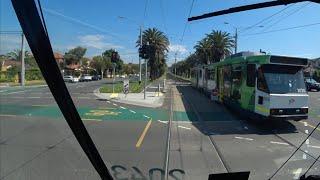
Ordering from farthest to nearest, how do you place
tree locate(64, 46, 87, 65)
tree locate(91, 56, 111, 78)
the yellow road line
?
tree locate(91, 56, 111, 78) → tree locate(64, 46, 87, 65) → the yellow road line

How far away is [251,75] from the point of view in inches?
687

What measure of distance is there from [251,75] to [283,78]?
4.38 feet

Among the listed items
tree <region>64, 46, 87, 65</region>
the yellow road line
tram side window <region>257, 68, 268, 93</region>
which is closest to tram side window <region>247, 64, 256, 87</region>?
tram side window <region>257, 68, 268, 93</region>

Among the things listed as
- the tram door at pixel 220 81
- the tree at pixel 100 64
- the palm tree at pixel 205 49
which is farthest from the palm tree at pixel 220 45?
the tree at pixel 100 64

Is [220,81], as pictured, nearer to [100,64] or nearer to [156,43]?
[156,43]

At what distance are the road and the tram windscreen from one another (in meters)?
1.51

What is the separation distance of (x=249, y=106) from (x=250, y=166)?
27.9 ft

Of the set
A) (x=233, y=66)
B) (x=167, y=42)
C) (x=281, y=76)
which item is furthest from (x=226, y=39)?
(x=281, y=76)

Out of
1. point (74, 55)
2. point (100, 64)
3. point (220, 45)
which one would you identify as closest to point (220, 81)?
point (220, 45)

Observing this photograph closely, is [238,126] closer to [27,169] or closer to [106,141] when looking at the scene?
[106,141]

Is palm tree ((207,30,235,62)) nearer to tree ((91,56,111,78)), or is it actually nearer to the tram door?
the tram door

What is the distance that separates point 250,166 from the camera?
9609mm

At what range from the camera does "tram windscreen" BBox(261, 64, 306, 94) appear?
16.3 meters

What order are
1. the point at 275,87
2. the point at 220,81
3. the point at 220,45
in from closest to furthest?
the point at 275,87, the point at 220,81, the point at 220,45
